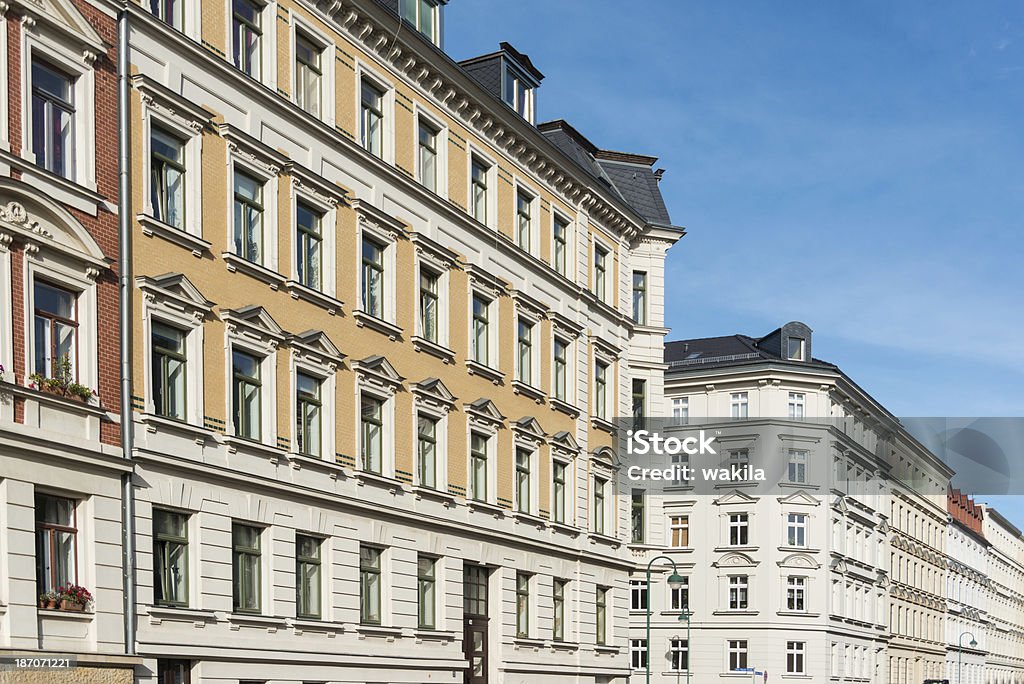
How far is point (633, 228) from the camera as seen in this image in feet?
147

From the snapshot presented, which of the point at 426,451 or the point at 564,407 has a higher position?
the point at 564,407

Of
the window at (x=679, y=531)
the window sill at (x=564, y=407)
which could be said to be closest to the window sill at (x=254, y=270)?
the window sill at (x=564, y=407)

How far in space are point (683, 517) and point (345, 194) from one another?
154 ft

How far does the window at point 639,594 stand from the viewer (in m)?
71.4

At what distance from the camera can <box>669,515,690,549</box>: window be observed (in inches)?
2822

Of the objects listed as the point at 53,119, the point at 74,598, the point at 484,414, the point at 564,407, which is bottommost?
the point at 74,598

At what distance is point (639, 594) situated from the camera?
71938 mm

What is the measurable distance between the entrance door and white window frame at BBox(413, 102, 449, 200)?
939 centimetres

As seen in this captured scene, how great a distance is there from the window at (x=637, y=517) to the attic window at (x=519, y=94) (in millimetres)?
13706

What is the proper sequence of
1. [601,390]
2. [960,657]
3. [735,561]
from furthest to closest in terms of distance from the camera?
1. [960,657]
2. [735,561]
3. [601,390]

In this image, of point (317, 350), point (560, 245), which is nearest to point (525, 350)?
point (560, 245)

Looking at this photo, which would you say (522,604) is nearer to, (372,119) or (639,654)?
(372,119)

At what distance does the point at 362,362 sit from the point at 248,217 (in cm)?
451

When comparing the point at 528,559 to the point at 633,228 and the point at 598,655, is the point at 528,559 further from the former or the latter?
the point at 633,228
